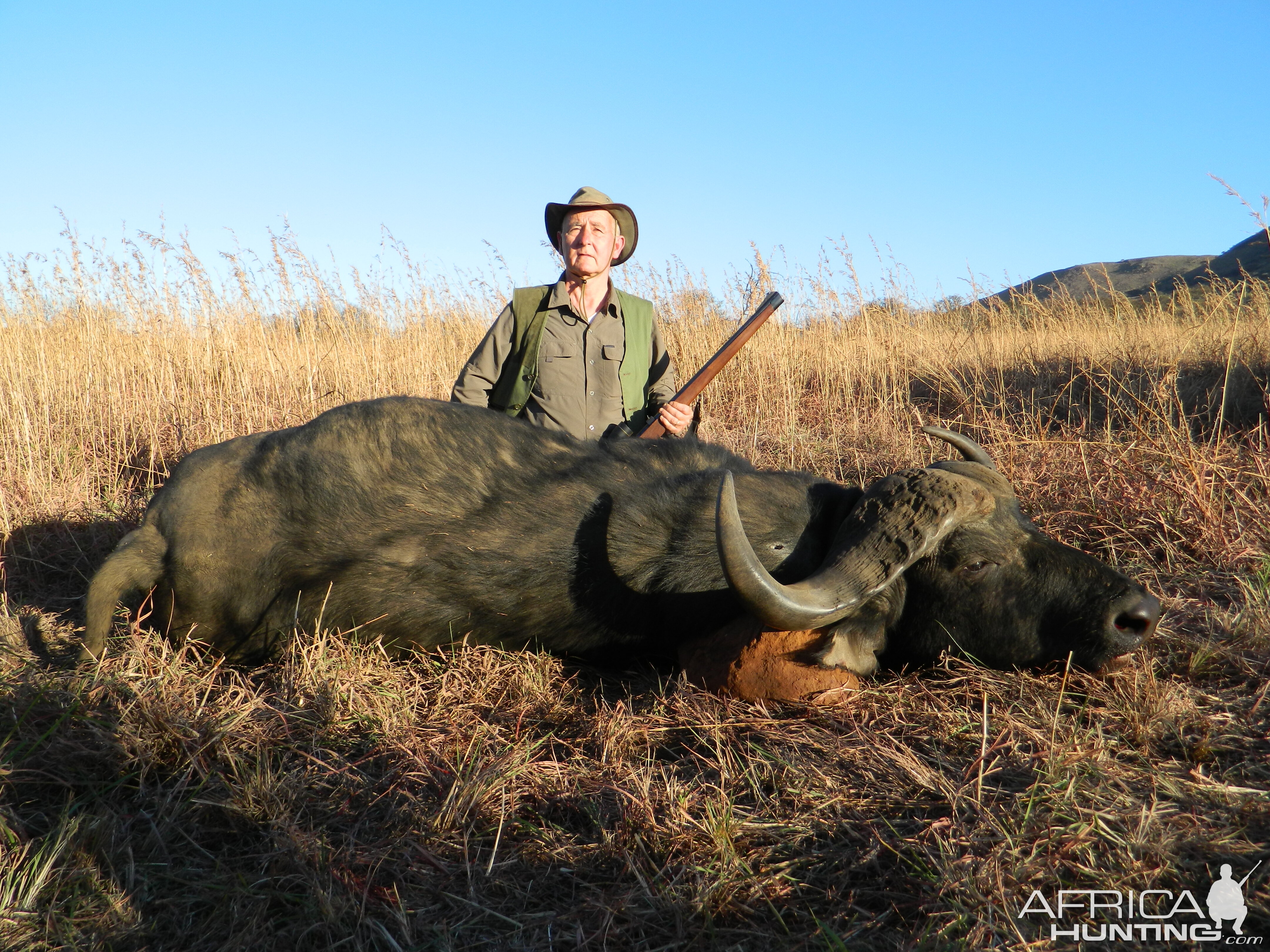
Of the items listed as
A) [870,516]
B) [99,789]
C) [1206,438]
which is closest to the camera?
[99,789]

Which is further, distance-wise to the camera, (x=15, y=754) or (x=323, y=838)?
(x=15, y=754)

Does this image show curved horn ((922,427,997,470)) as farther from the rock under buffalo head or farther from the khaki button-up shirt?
the khaki button-up shirt

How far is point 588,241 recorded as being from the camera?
4.55 m

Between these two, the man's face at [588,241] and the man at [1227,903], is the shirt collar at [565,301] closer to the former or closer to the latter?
the man's face at [588,241]

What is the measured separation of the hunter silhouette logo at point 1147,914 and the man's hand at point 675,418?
290cm

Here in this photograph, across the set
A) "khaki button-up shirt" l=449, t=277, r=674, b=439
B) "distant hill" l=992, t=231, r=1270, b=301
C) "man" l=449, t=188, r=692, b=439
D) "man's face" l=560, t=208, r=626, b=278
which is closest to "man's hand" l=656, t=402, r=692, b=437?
"man" l=449, t=188, r=692, b=439

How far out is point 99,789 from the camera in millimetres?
2170

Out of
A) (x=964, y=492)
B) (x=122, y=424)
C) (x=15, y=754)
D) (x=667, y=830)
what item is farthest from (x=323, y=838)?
(x=122, y=424)

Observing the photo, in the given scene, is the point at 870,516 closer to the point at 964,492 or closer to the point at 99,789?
the point at 964,492

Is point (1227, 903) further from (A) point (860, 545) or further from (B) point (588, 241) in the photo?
(B) point (588, 241)

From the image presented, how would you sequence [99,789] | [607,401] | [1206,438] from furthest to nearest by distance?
[1206,438]
[607,401]
[99,789]

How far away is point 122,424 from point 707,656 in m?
4.82

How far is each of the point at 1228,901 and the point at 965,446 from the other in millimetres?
1745

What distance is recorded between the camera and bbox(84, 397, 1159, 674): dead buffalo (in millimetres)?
2637
